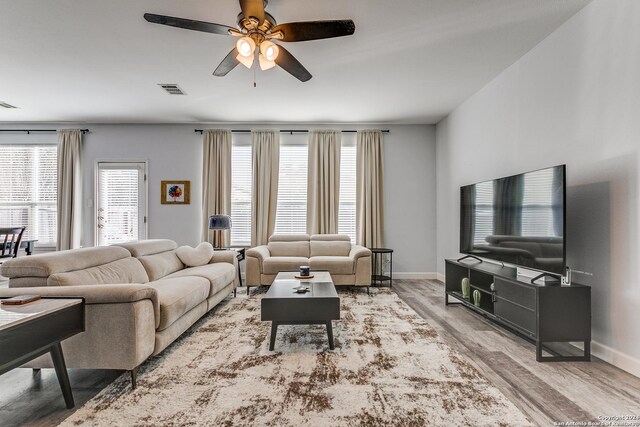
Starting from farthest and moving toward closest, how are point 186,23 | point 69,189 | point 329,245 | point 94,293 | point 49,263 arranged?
point 69,189 → point 329,245 → point 49,263 → point 186,23 → point 94,293

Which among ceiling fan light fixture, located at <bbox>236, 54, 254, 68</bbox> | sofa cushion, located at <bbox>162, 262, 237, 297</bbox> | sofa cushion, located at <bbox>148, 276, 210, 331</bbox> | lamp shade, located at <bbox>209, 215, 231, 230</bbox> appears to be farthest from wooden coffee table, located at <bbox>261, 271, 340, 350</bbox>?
lamp shade, located at <bbox>209, 215, 231, 230</bbox>

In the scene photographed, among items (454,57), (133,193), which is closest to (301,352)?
(454,57)

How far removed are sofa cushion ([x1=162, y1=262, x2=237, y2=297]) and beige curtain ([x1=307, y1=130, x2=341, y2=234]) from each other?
1925 millimetres

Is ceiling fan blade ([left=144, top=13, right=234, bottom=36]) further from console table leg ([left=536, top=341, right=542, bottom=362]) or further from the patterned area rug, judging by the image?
console table leg ([left=536, top=341, right=542, bottom=362])

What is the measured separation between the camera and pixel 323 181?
593cm

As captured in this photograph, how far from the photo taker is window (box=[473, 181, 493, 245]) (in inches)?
142

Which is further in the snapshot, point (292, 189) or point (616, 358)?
point (292, 189)

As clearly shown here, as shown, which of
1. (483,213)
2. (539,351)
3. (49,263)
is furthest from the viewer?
(483,213)

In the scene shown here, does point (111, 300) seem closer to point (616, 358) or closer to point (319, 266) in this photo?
point (319, 266)

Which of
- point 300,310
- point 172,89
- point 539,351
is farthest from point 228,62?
point 539,351

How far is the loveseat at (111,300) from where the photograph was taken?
2107mm

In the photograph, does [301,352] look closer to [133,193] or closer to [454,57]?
[454,57]

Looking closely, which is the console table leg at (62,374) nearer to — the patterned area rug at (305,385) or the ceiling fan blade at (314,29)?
the patterned area rug at (305,385)

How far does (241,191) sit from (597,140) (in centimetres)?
510
